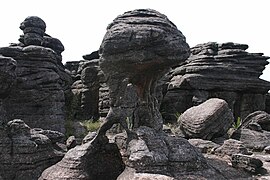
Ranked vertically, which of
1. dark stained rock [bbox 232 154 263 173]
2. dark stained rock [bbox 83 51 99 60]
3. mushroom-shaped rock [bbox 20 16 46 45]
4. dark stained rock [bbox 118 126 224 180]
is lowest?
dark stained rock [bbox 232 154 263 173]

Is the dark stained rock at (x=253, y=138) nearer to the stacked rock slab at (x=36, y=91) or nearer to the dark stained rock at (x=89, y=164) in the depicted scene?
the dark stained rock at (x=89, y=164)

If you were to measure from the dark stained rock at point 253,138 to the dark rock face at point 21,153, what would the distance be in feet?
25.1

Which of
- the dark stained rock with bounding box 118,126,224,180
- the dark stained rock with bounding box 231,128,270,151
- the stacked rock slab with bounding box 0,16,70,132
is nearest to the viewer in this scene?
the dark stained rock with bounding box 118,126,224,180

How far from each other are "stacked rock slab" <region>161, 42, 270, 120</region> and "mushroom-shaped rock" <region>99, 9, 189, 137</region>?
1562cm

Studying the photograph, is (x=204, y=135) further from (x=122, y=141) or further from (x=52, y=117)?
(x=52, y=117)

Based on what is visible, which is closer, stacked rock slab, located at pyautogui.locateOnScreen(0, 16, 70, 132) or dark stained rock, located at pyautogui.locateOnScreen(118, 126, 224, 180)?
dark stained rock, located at pyautogui.locateOnScreen(118, 126, 224, 180)

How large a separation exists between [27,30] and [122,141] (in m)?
18.1

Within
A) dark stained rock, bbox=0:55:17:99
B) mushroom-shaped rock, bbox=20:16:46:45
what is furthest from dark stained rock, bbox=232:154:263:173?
mushroom-shaped rock, bbox=20:16:46:45

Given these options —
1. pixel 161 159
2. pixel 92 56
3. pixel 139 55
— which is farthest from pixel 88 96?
pixel 161 159

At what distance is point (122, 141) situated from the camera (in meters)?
7.48

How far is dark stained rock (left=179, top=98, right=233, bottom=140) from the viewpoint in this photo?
1293 centimetres

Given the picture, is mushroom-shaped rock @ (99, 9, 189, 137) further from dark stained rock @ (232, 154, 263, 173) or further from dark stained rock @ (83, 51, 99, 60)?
dark stained rock @ (83, 51, 99, 60)

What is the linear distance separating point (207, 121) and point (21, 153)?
7.90 metres

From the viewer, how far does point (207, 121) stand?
13.1 m
